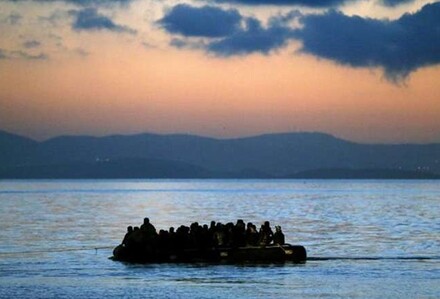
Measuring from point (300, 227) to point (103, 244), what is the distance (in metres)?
25.8

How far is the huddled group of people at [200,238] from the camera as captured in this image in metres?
47.6

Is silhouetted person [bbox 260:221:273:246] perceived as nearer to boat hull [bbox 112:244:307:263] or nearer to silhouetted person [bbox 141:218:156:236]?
boat hull [bbox 112:244:307:263]

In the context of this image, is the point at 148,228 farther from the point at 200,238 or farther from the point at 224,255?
the point at 224,255

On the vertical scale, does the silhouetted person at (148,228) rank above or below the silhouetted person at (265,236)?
above

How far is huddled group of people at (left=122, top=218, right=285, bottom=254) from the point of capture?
47.6 meters

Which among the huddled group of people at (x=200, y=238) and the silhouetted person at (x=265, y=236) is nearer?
the silhouetted person at (x=265, y=236)

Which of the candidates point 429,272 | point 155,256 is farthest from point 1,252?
point 429,272

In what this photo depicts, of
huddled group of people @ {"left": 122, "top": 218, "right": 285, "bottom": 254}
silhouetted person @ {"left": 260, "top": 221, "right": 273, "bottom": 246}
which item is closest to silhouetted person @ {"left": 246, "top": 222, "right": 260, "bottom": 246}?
huddled group of people @ {"left": 122, "top": 218, "right": 285, "bottom": 254}

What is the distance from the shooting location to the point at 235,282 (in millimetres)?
41188

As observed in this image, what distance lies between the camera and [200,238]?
48.0 metres

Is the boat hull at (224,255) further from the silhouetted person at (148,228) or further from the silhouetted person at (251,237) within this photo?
the silhouetted person at (148,228)

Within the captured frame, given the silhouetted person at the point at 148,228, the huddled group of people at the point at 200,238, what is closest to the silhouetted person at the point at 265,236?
the huddled group of people at the point at 200,238

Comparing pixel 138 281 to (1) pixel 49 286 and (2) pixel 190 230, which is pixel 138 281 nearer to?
(1) pixel 49 286

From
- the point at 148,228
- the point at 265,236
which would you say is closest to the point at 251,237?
the point at 265,236
